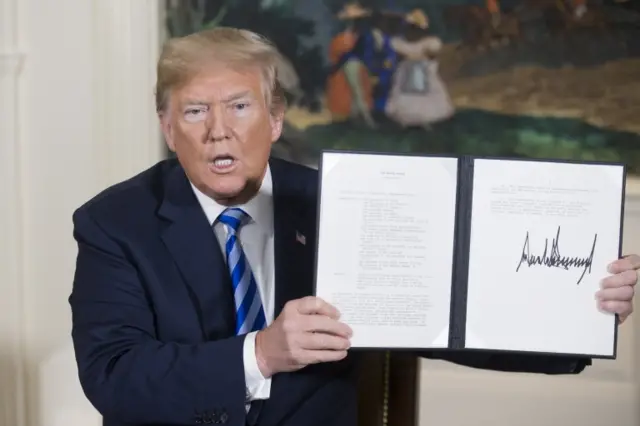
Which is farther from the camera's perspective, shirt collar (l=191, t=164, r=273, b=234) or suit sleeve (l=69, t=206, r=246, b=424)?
shirt collar (l=191, t=164, r=273, b=234)

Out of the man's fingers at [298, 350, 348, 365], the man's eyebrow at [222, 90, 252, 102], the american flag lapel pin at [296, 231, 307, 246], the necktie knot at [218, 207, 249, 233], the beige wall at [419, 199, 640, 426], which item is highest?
the man's eyebrow at [222, 90, 252, 102]

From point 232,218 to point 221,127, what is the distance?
0.17 metres

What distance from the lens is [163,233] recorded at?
51.4 inches

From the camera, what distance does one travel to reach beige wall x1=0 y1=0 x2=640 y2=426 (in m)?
2.27

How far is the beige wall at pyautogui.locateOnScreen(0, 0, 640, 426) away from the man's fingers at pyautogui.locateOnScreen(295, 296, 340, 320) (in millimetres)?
1234

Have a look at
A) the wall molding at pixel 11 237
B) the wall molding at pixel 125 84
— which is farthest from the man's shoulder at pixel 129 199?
the wall molding at pixel 11 237

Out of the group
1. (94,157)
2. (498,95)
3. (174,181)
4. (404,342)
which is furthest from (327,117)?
(404,342)

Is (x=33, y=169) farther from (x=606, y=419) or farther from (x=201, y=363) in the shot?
(x=606, y=419)

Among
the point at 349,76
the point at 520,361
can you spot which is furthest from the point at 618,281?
the point at 349,76

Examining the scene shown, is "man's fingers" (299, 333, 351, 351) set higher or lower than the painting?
lower

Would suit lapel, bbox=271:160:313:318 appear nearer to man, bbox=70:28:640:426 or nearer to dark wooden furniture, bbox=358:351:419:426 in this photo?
man, bbox=70:28:640:426

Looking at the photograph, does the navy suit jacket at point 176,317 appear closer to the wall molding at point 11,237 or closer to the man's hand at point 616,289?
the man's hand at point 616,289
